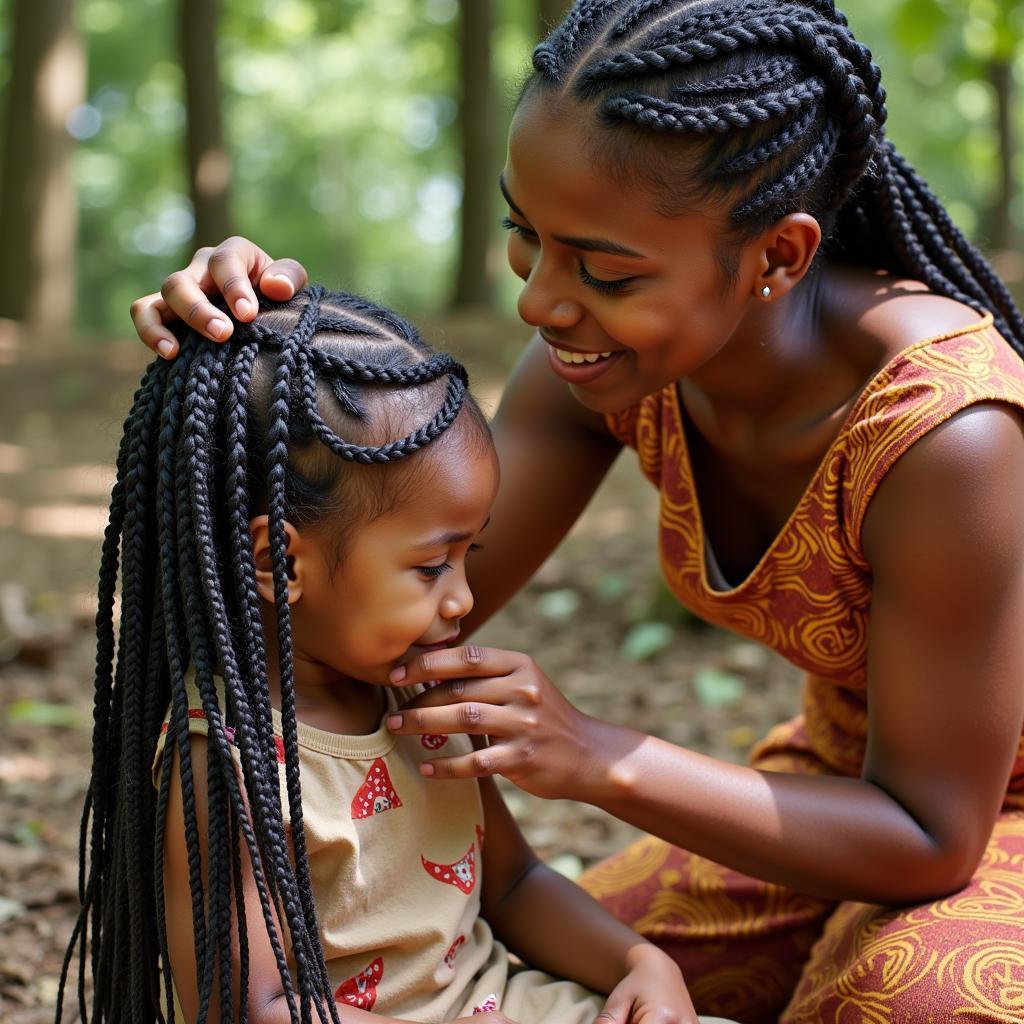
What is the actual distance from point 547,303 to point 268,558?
60 centimetres

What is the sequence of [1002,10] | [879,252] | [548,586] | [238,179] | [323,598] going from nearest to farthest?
1. [323,598]
2. [879,252]
3. [1002,10]
4. [548,586]
5. [238,179]

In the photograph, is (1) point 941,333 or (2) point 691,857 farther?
(2) point 691,857

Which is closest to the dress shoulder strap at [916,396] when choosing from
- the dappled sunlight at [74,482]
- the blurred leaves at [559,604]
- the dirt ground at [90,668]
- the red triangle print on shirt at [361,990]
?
the dirt ground at [90,668]

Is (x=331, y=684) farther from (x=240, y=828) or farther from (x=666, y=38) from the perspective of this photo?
(x=666, y=38)

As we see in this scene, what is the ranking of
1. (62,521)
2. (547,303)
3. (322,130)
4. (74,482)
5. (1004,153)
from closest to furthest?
(547,303) → (62,521) → (74,482) → (1004,153) → (322,130)

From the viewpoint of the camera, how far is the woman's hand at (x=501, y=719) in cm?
185

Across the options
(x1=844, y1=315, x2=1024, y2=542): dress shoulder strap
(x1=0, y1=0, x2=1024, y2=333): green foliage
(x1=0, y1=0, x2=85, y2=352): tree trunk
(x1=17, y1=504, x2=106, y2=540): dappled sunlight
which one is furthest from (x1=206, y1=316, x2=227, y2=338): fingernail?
(x1=0, y1=0, x2=1024, y2=333): green foliage

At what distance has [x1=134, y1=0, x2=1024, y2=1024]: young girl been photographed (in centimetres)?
194

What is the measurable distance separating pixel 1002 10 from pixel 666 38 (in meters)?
3.51

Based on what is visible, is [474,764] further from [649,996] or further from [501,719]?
[649,996]

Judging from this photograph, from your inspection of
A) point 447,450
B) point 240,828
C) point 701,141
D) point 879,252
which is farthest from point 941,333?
point 240,828

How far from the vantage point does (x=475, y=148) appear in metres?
11.6

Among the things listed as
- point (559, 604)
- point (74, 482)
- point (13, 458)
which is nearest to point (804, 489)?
point (559, 604)

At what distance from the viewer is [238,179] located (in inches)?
889
